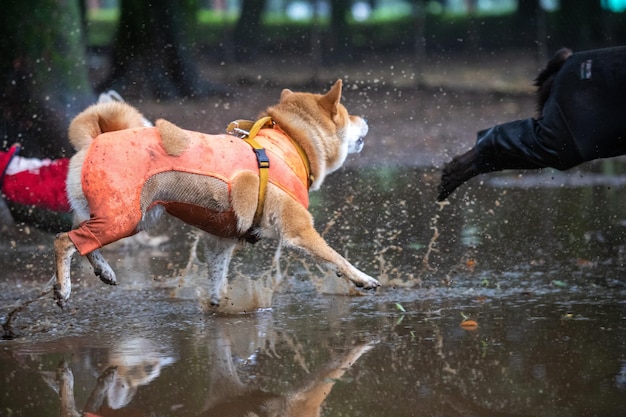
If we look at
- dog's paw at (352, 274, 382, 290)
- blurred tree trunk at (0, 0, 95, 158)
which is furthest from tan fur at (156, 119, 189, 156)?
blurred tree trunk at (0, 0, 95, 158)

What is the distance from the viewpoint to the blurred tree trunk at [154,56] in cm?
1246

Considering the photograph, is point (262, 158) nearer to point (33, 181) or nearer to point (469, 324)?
point (469, 324)

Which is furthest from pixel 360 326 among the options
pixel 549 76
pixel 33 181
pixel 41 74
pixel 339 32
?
pixel 339 32

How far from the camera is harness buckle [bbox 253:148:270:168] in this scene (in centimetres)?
500

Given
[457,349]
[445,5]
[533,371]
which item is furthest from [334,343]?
[445,5]

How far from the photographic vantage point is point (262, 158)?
16.4 feet

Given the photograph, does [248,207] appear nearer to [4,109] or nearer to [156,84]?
[4,109]

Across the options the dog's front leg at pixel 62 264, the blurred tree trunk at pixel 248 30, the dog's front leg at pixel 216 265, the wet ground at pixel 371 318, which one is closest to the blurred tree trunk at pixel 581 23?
the blurred tree trunk at pixel 248 30

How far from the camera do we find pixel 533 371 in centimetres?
428

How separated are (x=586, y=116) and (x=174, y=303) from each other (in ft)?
8.68

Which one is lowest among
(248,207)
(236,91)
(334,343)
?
(236,91)

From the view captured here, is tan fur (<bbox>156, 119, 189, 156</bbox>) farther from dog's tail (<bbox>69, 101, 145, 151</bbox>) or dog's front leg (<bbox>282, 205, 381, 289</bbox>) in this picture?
dog's front leg (<bbox>282, 205, 381, 289</bbox>)

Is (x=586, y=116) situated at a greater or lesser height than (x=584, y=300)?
greater

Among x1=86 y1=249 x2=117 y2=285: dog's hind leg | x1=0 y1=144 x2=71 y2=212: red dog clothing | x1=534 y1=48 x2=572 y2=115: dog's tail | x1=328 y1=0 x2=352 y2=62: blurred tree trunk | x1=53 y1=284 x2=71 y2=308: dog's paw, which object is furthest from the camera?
x1=328 y1=0 x2=352 y2=62: blurred tree trunk
